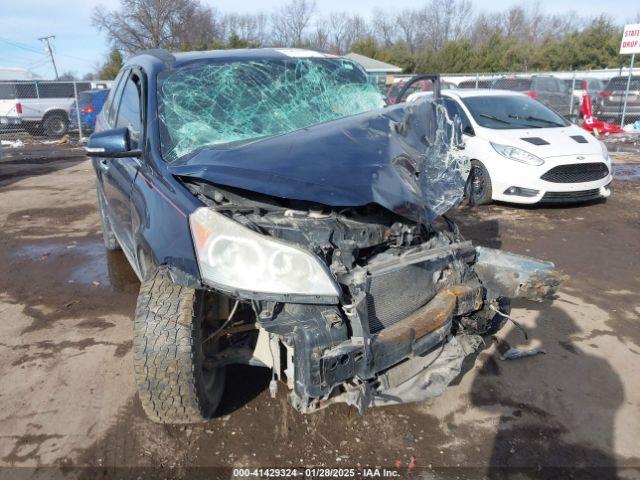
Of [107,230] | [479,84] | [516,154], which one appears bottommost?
[107,230]

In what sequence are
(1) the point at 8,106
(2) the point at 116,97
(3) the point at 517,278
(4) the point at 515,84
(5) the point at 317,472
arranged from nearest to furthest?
Answer: (5) the point at 317,472
(3) the point at 517,278
(2) the point at 116,97
(1) the point at 8,106
(4) the point at 515,84

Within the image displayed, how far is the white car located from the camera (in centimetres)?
663

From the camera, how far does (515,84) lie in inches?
685

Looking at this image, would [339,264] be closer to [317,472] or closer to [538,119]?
[317,472]

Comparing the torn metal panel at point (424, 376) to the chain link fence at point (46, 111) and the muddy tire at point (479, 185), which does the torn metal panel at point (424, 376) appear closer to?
the muddy tire at point (479, 185)

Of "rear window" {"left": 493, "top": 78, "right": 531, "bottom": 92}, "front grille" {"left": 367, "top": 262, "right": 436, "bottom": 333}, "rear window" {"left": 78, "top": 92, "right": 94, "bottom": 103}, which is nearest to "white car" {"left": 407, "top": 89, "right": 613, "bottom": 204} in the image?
"front grille" {"left": 367, "top": 262, "right": 436, "bottom": 333}

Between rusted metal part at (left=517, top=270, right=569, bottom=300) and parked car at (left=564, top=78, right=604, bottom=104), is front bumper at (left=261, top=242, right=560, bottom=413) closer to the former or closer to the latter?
rusted metal part at (left=517, top=270, right=569, bottom=300)

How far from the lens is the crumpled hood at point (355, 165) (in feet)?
7.63

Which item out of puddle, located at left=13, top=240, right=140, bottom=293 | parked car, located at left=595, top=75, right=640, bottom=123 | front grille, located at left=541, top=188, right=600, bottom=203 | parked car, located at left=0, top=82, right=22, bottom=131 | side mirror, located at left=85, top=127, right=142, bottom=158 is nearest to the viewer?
side mirror, located at left=85, top=127, right=142, bottom=158

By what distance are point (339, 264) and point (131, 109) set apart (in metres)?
2.20

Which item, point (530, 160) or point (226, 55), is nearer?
point (226, 55)

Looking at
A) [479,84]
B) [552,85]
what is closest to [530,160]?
[552,85]

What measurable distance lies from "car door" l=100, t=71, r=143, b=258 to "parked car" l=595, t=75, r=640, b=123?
17.3 m

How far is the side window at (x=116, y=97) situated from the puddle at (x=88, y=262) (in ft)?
4.57
